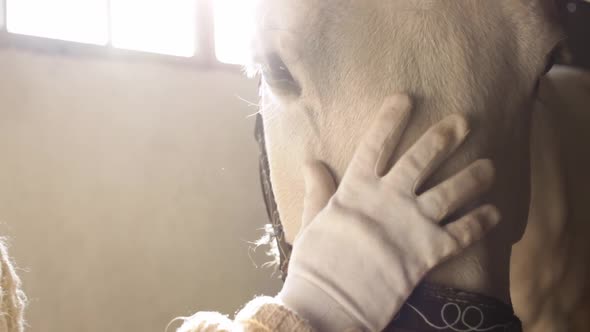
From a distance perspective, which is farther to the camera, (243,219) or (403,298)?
(243,219)

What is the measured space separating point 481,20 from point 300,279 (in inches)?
10.2

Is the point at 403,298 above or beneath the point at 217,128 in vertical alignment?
above

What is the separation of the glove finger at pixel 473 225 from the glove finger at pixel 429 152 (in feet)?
0.13

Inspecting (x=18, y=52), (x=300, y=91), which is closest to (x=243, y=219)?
(x=18, y=52)

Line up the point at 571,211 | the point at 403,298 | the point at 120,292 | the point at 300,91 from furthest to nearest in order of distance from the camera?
the point at 120,292 → the point at 571,211 → the point at 300,91 → the point at 403,298

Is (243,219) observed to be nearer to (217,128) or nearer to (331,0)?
(217,128)

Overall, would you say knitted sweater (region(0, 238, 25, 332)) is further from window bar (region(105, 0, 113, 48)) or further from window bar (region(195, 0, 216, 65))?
window bar (region(195, 0, 216, 65))

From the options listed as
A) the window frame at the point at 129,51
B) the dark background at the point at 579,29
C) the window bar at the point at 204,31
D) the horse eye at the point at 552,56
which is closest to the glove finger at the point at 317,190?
the horse eye at the point at 552,56

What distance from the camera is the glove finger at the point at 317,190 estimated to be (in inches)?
16.4

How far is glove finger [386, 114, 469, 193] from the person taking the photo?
0.38 meters

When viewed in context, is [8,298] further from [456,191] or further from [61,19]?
[61,19]

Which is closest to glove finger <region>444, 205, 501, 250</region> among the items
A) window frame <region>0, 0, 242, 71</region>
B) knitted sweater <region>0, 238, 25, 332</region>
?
knitted sweater <region>0, 238, 25, 332</region>

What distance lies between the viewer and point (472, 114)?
0.41 metres

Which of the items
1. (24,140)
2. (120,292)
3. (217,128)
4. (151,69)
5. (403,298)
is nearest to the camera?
(403,298)
